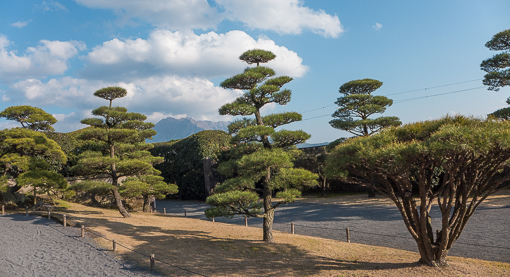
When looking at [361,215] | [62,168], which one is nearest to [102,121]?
[62,168]

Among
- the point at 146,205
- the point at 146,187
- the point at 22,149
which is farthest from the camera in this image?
the point at 146,205

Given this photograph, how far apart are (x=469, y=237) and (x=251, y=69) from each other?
9.31m

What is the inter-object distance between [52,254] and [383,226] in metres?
11.6

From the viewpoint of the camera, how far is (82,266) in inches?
307

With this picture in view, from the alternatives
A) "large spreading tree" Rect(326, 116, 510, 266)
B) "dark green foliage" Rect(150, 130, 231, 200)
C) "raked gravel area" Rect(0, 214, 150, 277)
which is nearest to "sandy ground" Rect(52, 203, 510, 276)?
"raked gravel area" Rect(0, 214, 150, 277)

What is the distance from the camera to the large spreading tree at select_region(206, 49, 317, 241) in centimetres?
948

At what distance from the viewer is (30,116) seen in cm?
1475

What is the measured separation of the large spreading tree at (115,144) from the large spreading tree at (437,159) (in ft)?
32.6

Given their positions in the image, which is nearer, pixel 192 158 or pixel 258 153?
pixel 258 153

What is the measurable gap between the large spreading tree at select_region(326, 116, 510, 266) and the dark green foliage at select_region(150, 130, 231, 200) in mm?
19410

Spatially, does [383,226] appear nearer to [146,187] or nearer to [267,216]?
[267,216]

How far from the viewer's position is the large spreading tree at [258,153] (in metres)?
9.48

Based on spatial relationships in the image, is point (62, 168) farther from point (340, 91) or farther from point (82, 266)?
point (340, 91)

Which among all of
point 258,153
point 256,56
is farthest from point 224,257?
point 256,56
